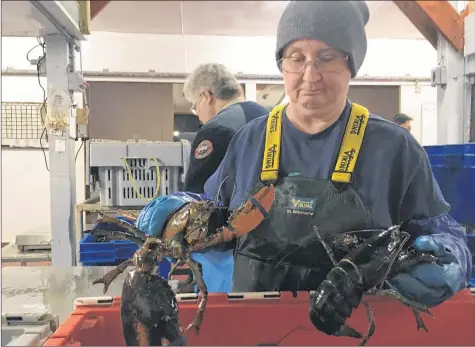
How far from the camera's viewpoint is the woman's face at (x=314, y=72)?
43 centimetres

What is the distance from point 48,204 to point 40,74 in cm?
14

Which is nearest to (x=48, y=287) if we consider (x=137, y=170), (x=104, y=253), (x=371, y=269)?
(x=104, y=253)

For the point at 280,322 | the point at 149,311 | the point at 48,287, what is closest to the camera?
the point at 149,311

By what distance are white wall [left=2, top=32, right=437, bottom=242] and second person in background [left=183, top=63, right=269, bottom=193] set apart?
0.31 feet

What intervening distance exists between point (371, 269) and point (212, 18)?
0.32 meters

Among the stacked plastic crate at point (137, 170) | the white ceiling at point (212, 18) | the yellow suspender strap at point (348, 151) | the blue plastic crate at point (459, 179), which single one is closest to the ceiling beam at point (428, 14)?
the white ceiling at point (212, 18)

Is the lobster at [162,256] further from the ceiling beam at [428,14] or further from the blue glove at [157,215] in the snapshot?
the ceiling beam at [428,14]

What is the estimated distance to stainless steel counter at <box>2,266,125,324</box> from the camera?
87 centimetres

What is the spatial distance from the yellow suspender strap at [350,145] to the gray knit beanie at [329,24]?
168mm

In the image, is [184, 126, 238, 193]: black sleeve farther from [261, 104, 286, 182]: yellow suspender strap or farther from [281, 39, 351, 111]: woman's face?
[281, 39, 351, 111]: woman's face

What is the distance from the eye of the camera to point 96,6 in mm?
374

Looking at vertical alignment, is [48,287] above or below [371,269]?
below

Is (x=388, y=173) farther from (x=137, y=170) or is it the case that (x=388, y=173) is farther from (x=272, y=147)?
(x=137, y=170)

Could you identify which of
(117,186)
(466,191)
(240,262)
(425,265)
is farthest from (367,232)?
(466,191)
